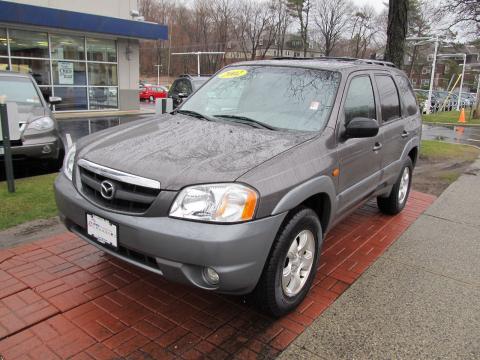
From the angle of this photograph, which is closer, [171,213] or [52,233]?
[171,213]

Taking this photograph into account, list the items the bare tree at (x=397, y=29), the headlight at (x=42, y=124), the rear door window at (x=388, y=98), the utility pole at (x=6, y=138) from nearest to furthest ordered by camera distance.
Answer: the rear door window at (x=388, y=98), the utility pole at (x=6, y=138), the headlight at (x=42, y=124), the bare tree at (x=397, y=29)

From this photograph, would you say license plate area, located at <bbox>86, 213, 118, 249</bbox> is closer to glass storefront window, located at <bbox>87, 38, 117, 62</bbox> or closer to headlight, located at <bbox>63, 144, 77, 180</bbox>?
headlight, located at <bbox>63, 144, 77, 180</bbox>

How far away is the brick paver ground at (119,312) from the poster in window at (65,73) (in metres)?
15.3

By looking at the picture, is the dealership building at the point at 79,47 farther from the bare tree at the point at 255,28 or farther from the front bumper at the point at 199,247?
the bare tree at the point at 255,28

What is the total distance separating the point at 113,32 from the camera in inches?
700

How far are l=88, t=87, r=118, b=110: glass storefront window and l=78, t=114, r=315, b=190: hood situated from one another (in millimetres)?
16224

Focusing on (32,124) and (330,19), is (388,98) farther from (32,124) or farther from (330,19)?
(330,19)

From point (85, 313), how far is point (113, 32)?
16.9m

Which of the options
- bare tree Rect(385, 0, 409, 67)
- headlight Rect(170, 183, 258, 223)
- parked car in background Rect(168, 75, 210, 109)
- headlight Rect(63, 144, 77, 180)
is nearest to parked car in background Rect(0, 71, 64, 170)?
headlight Rect(63, 144, 77, 180)

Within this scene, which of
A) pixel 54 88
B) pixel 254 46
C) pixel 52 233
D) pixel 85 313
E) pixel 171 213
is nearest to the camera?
pixel 171 213

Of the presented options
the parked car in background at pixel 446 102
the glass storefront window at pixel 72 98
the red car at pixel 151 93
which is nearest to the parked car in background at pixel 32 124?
the glass storefront window at pixel 72 98

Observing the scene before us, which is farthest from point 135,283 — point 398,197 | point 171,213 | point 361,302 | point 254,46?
point 254,46

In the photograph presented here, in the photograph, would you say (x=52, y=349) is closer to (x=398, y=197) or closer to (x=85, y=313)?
(x=85, y=313)

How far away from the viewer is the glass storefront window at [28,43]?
1594 centimetres
